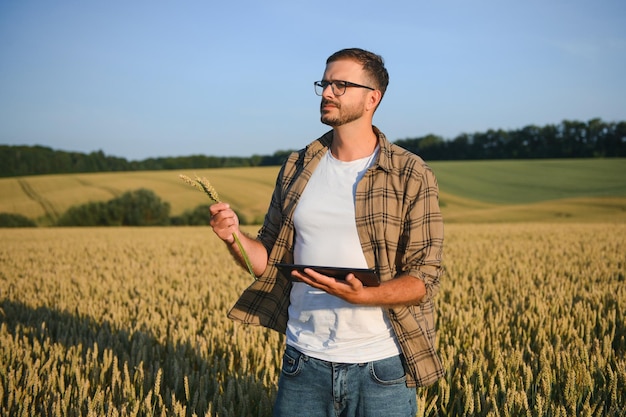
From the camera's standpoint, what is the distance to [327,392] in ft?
7.33

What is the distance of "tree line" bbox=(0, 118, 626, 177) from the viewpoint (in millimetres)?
74938

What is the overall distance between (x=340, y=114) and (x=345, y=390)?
1.12 metres

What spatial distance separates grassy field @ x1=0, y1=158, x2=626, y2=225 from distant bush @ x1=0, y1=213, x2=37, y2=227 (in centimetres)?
104

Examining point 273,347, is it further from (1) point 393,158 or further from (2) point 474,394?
(1) point 393,158

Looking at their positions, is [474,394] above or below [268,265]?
below

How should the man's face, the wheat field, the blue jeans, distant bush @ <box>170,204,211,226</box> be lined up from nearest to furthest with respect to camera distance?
the blue jeans, the man's face, the wheat field, distant bush @ <box>170,204,211,226</box>

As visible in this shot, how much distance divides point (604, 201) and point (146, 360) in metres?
44.4

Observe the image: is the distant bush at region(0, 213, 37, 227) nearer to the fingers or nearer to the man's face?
the fingers

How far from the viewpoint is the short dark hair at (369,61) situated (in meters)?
2.33

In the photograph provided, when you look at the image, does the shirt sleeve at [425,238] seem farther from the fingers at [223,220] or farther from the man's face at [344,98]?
the fingers at [223,220]

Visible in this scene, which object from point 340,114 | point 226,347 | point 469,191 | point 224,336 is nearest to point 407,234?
point 340,114

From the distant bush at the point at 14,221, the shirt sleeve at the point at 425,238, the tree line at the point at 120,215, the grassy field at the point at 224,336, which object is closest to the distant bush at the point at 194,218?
the tree line at the point at 120,215

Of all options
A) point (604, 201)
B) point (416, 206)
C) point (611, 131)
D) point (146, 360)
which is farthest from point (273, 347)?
point (611, 131)

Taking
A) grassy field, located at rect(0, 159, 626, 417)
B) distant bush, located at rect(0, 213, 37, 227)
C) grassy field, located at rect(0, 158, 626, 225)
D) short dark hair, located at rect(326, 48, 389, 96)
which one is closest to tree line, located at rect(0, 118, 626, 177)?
grassy field, located at rect(0, 158, 626, 225)
